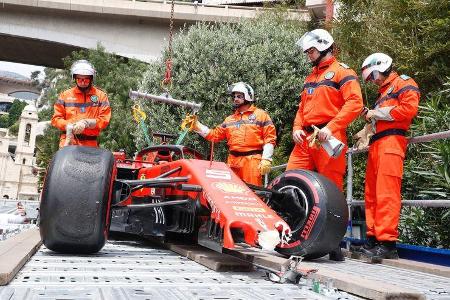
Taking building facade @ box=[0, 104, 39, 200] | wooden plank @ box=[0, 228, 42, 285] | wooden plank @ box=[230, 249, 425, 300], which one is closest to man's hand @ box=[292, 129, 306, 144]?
wooden plank @ box=[230, 249, 425, 300]

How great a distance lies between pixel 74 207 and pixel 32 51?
31.2m

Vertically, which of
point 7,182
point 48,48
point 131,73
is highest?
point 48,48

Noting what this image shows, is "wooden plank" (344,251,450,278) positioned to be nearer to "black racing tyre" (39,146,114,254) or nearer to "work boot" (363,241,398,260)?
"work boot" (363,241,398,260)

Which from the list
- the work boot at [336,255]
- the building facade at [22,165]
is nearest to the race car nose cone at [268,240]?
the work boot at [336,255]

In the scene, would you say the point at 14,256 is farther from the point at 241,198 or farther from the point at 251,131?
the point at 251,131

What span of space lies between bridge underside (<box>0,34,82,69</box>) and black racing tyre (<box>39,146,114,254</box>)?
85.1ft

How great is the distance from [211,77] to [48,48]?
1876 centimetres

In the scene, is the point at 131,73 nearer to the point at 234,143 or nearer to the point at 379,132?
the point at 234,143

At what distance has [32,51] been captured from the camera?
31922 mm

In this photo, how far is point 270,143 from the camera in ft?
20.3

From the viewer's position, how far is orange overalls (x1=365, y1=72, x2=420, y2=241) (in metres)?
4.35

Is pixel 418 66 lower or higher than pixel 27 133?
lower

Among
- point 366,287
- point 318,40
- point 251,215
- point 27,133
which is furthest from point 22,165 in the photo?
point 366,287

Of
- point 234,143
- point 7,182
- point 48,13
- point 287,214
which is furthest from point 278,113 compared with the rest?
point 7,182
